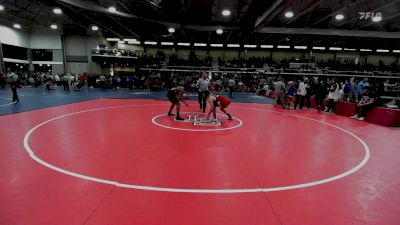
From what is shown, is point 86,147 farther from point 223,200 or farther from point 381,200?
point 381,200

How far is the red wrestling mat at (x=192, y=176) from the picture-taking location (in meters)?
3.12

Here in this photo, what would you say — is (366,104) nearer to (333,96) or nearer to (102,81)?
(333,96)

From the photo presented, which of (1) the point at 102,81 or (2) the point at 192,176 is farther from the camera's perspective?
(1) the point at 102,81

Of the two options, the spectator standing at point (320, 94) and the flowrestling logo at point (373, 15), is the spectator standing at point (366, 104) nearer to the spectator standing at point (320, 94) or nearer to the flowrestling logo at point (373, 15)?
the spectator standing at point (320, 94)

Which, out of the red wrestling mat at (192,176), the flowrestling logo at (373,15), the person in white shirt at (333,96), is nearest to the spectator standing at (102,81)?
the red wrestling mat at (192,176)

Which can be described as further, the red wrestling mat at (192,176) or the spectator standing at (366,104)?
the spectator standing at (366,104)

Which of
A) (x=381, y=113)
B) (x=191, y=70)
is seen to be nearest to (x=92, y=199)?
(x=381, y=113)

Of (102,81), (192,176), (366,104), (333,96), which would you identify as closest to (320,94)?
(333,96)

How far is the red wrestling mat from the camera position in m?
3.12

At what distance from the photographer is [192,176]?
4.25 metres

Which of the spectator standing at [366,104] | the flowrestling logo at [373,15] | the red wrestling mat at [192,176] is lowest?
the red wrestling mat at [192,176]

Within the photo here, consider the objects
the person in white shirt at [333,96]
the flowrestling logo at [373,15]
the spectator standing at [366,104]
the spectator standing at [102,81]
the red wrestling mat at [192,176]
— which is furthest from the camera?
the spectator standing at [102,81]

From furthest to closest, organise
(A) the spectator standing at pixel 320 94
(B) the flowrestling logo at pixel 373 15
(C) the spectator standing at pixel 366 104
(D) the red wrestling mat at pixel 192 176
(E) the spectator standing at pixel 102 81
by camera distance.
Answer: (E) the spectator standing at pixel 102 81 < (A) the spectator standing at pixel 320 94 < (B) the flowrestling logo at pixel 373 15 < (C) the spectator standing at pixel 366 104 < (D) the red wrestling mat at pixel 192 176

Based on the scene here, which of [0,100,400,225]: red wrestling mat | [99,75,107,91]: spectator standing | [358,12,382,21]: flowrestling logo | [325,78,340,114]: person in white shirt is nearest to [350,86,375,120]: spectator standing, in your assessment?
[325,78,340,114]: person in white shirt
